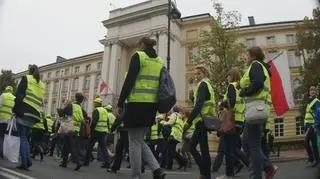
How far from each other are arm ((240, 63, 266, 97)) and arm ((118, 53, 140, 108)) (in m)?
1.69

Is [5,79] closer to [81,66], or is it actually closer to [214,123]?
[81,66]

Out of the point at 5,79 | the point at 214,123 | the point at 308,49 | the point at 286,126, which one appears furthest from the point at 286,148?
the point at 214,123

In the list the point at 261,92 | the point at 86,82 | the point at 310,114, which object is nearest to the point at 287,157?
the point at 310,114

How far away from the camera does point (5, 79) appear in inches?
1766

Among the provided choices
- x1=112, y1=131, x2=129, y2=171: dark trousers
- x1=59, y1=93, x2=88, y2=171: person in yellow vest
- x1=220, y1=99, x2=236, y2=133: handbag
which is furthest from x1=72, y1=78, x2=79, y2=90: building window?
x1=220, y1=99, x2=236, y2=133: handbag

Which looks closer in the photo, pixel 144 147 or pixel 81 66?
pixel 144 147

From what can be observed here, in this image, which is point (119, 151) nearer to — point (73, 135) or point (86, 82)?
point (73, 135)

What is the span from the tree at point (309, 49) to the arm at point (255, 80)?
97.1 ft

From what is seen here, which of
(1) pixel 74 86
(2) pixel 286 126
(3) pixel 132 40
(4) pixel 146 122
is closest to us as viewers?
(4) pixel 146 122

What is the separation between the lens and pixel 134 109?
208 inches

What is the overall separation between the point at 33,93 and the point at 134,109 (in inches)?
136

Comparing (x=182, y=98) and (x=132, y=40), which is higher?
(x=132, y=40)

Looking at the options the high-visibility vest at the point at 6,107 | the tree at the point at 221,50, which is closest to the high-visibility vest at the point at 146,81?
the high-visibility vest at the point at 6,107

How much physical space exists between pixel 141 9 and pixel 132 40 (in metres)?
4.42
